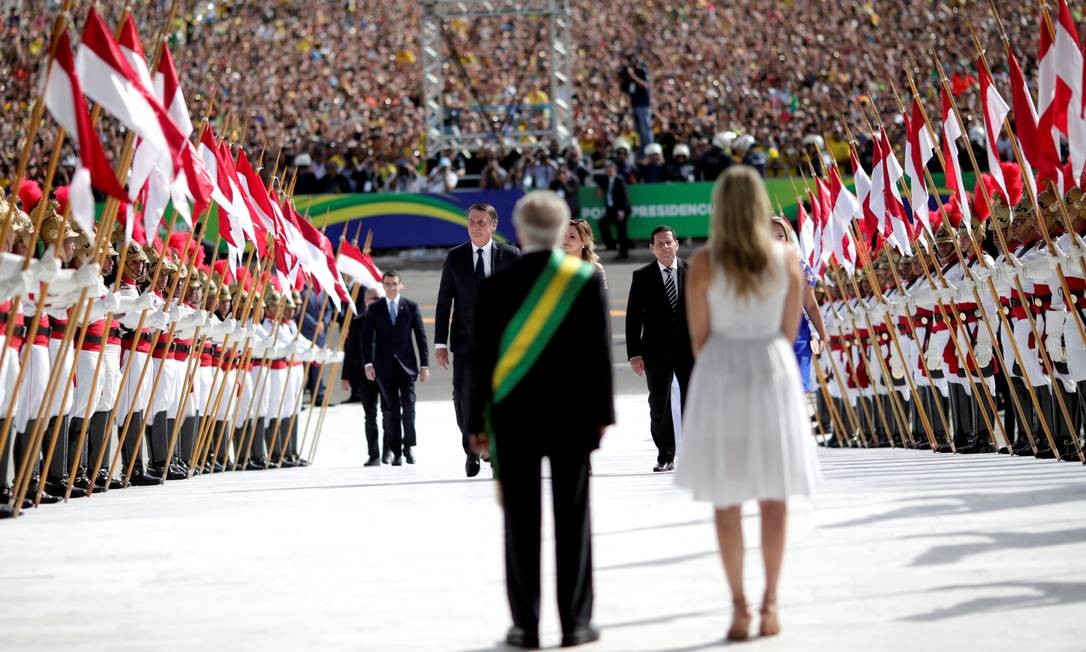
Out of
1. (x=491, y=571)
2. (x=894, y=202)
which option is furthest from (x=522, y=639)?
(x=894, y=202)

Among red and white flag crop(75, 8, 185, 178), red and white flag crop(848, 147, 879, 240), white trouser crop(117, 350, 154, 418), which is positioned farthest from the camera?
red and white flag crop(848, 147, 879, 240)

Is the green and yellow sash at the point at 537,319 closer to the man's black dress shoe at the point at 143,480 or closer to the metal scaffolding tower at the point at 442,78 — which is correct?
the man's black dress shoe at the point at 143,480

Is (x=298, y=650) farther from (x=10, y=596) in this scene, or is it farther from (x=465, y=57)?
(x=465, y=57)

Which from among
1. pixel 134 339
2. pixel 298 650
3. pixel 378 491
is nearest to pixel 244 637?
pixel 298 650

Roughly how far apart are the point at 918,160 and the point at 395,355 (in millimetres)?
5290

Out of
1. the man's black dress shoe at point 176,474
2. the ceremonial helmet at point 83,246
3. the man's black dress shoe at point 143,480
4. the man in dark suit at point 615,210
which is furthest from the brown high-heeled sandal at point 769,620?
the man in dark suit at point 615,210

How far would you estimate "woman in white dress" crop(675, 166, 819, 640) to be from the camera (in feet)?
17.8

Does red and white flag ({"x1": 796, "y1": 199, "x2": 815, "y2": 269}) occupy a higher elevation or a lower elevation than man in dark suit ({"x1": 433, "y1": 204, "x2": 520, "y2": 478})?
higher

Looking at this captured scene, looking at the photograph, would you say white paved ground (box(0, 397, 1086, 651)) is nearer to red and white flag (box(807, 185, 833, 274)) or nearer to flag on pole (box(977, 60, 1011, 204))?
flag on pole (box(977, 60, 1011, 204))

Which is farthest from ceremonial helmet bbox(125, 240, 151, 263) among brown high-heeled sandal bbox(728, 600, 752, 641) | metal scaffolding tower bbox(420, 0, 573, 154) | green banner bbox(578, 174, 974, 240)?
metal scaffolding tower bbox(420, 0, 573, 154)

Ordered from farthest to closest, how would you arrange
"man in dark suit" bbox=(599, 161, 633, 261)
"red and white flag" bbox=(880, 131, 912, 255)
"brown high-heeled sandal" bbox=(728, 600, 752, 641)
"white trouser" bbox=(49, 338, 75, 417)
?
"man in dark suit" bbox=(599, 161, 633, 261) < "red and white flag" bbox=(880, 131, 912, 255) < "white trouser" bbox=(49, 338, 75, 417) < "brown high-heeled sandal" bbox=(728, 600, 752, 641)

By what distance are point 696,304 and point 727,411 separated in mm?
361

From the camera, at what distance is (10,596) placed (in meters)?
6.40

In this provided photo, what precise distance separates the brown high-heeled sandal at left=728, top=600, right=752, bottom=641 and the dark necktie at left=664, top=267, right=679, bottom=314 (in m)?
6.16
